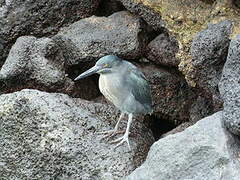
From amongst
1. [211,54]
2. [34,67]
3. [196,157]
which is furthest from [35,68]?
[196,157]

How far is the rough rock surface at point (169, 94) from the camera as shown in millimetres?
6035

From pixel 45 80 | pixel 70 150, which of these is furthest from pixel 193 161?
pixel 45 80

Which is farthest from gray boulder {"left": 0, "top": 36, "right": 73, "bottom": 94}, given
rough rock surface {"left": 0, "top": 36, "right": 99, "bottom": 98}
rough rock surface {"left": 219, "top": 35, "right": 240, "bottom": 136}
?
rough rock surface {"left": 219, "top": 35, "right": 240, "bottom": 136}

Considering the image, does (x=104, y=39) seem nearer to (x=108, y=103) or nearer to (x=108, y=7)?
(x=108, y=103)

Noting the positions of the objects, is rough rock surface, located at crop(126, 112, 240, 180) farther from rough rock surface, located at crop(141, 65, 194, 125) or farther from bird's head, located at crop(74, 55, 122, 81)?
rough rock surface, located at crop(141, 65, 194, 125)

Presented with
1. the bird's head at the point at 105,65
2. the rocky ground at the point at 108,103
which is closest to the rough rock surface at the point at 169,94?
the rocky ground at the point at 108,103

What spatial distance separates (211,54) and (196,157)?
4.03 ft

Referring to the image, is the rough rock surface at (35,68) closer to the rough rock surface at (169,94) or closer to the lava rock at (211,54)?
the rough rock surface at (169,94)

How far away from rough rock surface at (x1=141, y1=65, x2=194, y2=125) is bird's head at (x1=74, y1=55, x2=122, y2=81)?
951 millimetres

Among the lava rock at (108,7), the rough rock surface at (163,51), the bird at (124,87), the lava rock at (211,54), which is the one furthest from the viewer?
the lava rock at (108,7)

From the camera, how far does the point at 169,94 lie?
6059mm

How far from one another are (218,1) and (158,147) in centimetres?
177

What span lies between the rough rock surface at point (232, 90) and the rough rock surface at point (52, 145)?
1.03 metres

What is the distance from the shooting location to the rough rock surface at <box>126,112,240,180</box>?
4.01 meters
